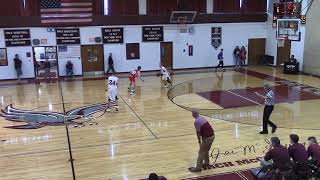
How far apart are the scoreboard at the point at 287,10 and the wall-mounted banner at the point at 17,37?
643 inches

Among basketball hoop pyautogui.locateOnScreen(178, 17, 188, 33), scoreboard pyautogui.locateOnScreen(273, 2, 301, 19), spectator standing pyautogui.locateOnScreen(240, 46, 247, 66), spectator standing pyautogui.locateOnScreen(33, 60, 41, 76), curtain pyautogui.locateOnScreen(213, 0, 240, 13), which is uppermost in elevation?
curtain pyautogui.locateOnScreen(213, 0, 240, 13)

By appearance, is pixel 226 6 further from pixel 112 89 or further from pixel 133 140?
pixel 133 140

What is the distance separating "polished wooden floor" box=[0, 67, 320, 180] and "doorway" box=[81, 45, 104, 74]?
660 cm

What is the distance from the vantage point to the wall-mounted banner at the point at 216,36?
27250mm

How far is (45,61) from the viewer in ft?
79.8

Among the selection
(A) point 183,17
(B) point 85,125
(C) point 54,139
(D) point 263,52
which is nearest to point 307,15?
(D) point 263,52

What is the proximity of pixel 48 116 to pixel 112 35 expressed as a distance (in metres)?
11.2

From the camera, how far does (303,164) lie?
7.75 metres

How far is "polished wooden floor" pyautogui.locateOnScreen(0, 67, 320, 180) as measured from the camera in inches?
387

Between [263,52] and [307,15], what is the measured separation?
5394 mm

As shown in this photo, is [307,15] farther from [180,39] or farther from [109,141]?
[109,141]

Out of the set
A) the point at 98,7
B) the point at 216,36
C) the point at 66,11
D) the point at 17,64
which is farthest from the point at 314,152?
the point at 216,36

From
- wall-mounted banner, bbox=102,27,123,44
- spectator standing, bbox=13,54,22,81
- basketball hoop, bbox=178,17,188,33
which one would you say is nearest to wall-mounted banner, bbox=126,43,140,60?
wall-mounted banner, bbox=102,27,123,44

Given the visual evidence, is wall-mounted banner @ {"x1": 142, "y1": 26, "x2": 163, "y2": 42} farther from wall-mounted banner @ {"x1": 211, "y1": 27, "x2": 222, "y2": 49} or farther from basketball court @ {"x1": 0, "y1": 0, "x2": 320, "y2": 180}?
wall-mounted banner @ {"x1": 211, "y1": 27, "x2": 222, "y2": 49}
